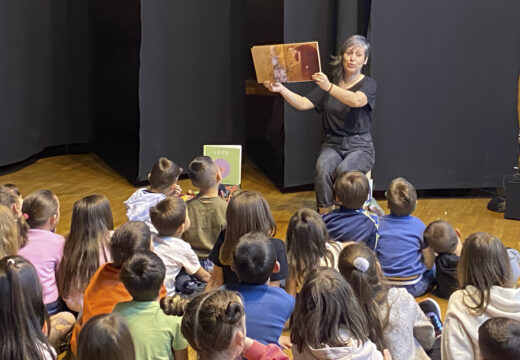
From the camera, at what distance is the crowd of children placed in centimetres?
177

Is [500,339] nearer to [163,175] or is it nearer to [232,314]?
[232,314]

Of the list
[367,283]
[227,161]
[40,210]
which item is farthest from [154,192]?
[367,283]

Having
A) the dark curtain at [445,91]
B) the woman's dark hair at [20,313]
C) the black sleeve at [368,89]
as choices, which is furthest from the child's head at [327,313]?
the dark curtain at [445,91]

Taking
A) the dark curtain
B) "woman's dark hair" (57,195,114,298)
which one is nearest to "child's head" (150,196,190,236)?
"woman's dark hair" (57,195,114,298)

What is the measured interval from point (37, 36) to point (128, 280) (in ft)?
16.6

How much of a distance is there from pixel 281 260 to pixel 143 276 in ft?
2.33

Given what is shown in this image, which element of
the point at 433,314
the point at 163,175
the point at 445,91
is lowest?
the point at 433,314

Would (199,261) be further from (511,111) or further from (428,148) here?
(511,111)

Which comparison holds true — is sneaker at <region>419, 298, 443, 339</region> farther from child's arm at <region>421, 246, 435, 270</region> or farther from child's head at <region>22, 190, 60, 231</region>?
child's head at <region>22, 190, 60, 231</region>

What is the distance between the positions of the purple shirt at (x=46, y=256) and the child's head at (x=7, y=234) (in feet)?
0.49

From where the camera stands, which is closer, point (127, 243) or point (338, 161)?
point (127, 243)

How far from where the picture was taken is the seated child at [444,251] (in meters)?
3.18

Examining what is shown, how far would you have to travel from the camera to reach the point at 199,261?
3.26 meters

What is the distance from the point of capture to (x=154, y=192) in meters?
3.62
